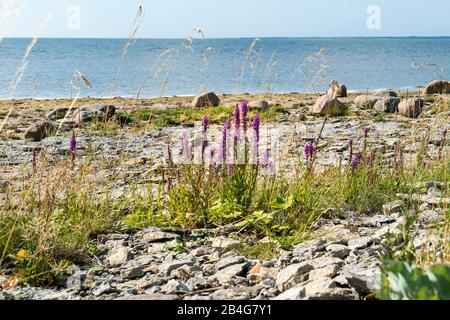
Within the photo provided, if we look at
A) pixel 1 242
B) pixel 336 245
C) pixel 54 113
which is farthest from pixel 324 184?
pixel 54 113

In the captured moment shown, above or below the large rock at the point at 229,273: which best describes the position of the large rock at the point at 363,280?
above

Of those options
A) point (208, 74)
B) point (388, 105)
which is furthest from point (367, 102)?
point (208, 74)

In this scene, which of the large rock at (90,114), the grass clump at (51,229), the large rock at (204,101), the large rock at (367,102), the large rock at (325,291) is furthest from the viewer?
the large rock at (204,101)

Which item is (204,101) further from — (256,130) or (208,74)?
(208,74)

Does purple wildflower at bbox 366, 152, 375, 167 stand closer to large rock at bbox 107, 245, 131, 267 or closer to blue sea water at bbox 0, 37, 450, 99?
blue sea water at bbox 0, 37, 450, 99

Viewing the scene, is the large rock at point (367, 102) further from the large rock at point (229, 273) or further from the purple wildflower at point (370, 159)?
the large rock at point (229, 273)

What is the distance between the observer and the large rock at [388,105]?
1465cm

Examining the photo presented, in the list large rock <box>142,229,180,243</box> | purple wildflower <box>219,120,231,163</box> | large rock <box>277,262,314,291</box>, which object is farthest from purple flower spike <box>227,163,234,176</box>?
large rock <box>277,262,314,291</box>

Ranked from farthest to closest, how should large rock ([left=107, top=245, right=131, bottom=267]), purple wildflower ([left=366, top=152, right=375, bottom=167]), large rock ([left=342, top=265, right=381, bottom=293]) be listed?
purple wildflower ([left=366, top=152, right=375, bottom=167])
large rock ([left=107, top=245, right=131, bottom=267])
large rock ([left=342, top=265, right=381, bottom=293])

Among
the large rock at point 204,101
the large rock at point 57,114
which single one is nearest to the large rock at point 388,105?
the large rock at point 204,101

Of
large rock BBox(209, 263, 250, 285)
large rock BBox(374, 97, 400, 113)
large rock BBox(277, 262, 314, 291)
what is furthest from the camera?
large rock BBox(374, 97, 400, 113)

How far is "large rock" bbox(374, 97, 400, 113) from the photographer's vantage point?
48.1ft

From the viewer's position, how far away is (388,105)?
14.8 meters
